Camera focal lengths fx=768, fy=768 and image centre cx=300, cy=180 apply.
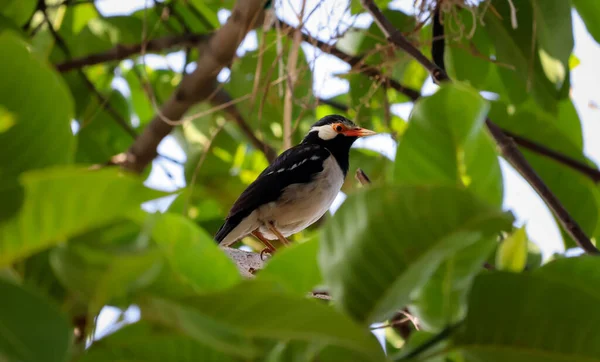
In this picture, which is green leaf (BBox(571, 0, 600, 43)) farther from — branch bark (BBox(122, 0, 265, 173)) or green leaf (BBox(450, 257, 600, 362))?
green leaf (BBox(450, 257, 600, 362))

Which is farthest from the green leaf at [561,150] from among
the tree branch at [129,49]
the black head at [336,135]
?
the tree branch at [129,49]

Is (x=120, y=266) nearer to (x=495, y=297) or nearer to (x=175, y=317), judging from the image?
(x=175, y=317)

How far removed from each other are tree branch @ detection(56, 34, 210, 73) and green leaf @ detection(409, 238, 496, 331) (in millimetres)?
3169

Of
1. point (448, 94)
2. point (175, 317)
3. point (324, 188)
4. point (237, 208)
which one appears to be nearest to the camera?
point (175, 317)

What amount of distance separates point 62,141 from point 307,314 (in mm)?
354

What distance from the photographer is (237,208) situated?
12.7 feet

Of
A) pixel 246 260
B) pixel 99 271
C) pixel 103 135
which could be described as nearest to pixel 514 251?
pixel 99 271

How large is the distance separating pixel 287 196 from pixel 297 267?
316cm

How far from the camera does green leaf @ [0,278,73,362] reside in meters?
0.72

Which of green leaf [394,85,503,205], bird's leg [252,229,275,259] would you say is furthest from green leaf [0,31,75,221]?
bird's leg [252,229,275,259]

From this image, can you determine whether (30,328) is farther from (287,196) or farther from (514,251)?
(287,196)

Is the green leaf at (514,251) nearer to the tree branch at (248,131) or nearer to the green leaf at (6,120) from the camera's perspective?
the green leaf at (6,120)

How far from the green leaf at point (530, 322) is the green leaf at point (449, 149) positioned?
0.52 feet

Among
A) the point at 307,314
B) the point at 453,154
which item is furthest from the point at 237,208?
the point at 307,314
